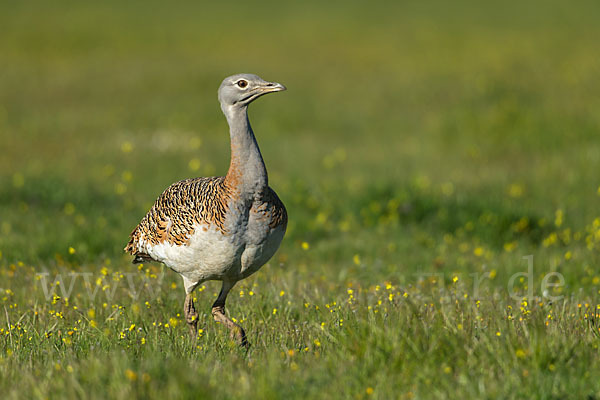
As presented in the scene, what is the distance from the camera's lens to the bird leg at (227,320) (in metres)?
4.90

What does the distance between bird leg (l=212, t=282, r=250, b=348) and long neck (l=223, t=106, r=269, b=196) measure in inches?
34.3

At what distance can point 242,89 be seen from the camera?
487 cm

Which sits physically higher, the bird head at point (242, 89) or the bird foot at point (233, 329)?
the bird head at point (242, 89)

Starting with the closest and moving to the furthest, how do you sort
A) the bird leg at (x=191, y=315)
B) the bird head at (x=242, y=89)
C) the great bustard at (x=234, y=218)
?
1. the great bustard at (x=234, y=218)
2. the bird head at (x=242, y=89)
3. the bird leg at (x=191, y=315)

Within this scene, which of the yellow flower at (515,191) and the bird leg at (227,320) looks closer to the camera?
the bird leg at (227,320)

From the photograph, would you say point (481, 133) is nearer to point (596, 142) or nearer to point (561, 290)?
point (596, 142)

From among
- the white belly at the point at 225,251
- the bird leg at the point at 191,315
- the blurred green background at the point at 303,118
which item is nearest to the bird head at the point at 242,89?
the white belly at the point at 225,251

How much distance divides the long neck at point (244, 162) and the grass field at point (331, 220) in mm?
→ 986

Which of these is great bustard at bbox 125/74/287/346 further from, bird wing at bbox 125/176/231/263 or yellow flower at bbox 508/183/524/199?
yellow flower at bbox 508/183/524/199

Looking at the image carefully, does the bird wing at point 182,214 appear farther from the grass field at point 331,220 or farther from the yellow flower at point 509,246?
the yellow flower at point 509,246

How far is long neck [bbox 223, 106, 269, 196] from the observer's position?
4773mm

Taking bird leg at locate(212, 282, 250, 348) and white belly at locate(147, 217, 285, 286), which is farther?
bird leg at locate(212, 282, 250, 348)

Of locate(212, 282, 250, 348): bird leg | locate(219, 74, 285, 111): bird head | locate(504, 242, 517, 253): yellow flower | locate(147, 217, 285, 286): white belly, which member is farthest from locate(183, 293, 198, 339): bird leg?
locate(504, 242, 517, 253): yellow flower

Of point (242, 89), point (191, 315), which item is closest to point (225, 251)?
point (191, 315)
